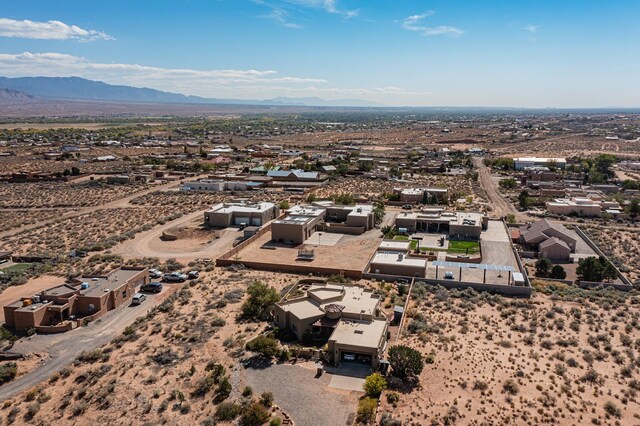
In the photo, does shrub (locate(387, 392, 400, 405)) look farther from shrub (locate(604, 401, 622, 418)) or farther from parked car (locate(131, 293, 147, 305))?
parked car (locate(131, 293, 147, 305))

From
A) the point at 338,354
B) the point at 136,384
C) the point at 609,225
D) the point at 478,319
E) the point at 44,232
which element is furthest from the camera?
the point at 609,225

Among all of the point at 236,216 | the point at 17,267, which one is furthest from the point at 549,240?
the point at 17,267

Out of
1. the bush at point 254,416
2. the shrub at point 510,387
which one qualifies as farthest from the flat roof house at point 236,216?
the shrub at point 510,387

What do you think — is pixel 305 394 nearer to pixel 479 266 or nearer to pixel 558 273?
pixel 479 266

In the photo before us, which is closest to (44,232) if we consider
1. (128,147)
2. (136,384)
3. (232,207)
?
(232,207)

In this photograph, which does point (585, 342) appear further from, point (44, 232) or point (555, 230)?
point (44, 232)

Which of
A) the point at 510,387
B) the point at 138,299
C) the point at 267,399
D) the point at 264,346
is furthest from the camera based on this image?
the point at 138,299
